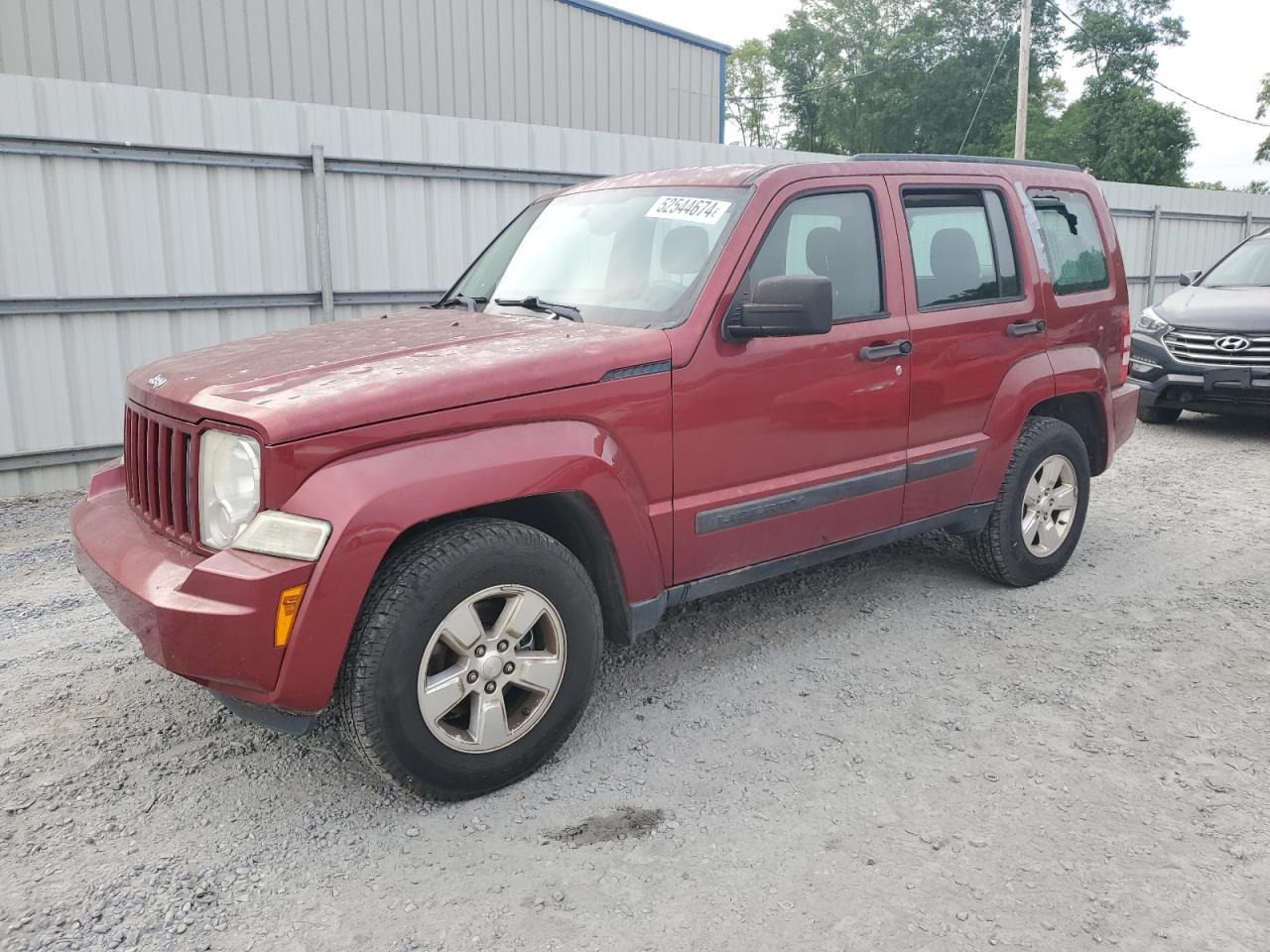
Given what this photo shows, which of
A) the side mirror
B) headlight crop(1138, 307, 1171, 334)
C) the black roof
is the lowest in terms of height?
headlight crop(1138, 307, 1171, 334)

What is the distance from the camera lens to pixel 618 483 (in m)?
3.16

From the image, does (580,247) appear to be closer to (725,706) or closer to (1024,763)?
(725,706)

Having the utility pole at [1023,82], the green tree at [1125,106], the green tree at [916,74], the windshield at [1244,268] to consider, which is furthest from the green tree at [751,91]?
the windshield at [1244,268]

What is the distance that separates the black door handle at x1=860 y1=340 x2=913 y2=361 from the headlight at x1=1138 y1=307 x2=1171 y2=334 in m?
6.14

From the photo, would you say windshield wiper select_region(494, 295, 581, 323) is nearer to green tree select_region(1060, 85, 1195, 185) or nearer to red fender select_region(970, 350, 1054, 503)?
red fender select_region(970, 350, 1054, 503)

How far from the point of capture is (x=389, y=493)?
8.77 feet

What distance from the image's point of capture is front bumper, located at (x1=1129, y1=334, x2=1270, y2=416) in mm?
8227

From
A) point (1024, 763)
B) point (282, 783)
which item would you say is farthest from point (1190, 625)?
point (282, 783)

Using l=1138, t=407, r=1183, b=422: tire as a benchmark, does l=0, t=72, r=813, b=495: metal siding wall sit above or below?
above

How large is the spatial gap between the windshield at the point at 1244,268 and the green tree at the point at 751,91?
182 feet

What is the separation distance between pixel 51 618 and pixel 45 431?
2805mm

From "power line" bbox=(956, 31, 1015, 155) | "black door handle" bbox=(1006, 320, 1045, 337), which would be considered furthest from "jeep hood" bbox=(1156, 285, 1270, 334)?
"power line" bbox=(956, 31, 1015, 155)

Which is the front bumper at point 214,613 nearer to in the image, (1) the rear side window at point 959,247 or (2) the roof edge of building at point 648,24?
(1) the rear side window at point 959,247

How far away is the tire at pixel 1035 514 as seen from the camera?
4613 millimetres
